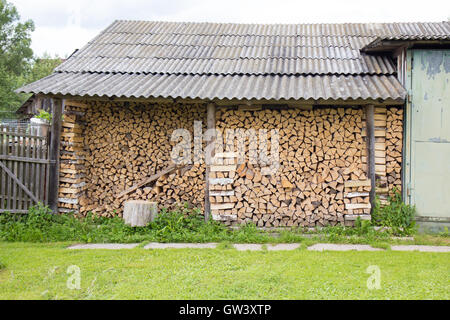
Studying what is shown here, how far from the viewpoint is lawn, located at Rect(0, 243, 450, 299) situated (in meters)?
4.40

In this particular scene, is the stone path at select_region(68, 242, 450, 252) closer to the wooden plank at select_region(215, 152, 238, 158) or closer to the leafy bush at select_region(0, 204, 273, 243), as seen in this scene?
the leafy bush at select_region(0, 204, 273, 243)

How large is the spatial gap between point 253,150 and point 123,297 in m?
4.08

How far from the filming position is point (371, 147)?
Result: 7496 mm

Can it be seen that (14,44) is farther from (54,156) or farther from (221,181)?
(221,181)

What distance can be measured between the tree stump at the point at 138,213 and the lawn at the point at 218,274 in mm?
1150

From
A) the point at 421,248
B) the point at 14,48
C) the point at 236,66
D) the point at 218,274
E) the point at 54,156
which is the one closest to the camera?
the point at 218,274

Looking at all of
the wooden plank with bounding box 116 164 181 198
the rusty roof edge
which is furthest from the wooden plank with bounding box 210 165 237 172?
the rusty roof edge

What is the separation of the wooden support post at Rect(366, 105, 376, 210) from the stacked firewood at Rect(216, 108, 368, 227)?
13cm

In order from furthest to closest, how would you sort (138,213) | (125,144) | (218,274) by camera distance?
1. (125,144)
2. (138,213)
3. (218,274)

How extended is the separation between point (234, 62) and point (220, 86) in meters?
1.53

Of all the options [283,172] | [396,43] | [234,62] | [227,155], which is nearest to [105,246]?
[227,155]

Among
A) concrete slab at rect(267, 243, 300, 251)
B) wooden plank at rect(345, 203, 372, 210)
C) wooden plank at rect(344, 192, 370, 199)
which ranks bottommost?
concrete slab at rect(267, 243, 300, 251)
